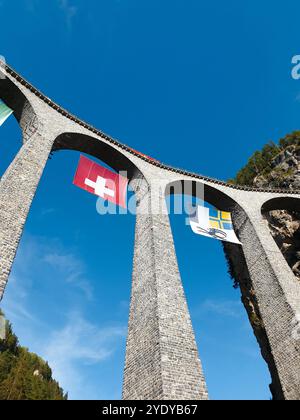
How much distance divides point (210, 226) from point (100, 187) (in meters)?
5.76

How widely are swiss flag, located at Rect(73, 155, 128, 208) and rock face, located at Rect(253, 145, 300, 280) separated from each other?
12498 mm

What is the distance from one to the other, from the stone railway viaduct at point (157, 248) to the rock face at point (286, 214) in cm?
168

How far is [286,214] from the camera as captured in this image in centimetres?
2252

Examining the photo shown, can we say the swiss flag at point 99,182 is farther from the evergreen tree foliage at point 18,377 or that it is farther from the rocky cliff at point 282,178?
the evergreen tree foliage at point 18,377

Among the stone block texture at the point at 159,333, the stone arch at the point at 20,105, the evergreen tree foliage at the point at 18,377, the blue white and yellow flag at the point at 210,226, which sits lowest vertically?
the stone block texture at the point at 159,333

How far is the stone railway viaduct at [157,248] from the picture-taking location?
856cm

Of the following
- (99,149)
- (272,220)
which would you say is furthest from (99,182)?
(272,220)

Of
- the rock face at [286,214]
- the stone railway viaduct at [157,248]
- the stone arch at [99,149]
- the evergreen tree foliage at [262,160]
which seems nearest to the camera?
the stone railway viaduct at [157,248]

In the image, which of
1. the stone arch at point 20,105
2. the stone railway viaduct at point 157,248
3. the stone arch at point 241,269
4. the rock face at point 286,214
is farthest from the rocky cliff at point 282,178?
the stone arch at point 20,105

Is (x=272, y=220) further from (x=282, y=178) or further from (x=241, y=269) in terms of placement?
(x=241, y=269)

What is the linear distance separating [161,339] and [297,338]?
6.00 m

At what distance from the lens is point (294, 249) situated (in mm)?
21172

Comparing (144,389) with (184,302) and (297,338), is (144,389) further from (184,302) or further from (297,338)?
(297,338)
